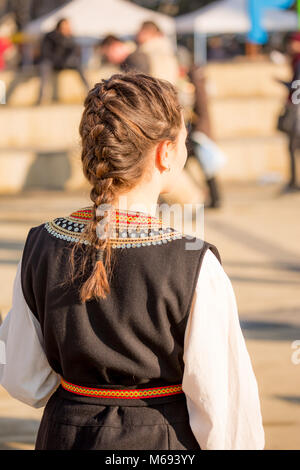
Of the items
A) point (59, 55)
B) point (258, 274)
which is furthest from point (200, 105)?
point (59, 55)

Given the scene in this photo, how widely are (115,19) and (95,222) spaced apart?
53.6ft

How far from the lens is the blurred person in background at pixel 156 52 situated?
819cm

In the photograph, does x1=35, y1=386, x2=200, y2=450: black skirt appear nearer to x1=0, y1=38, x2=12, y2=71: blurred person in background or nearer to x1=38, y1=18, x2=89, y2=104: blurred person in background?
x1=38, y1=18, x2=89, y2=104: blurred person in background

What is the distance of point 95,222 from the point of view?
1.81m

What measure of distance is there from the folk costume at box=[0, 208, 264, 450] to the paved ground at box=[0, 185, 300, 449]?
162cm

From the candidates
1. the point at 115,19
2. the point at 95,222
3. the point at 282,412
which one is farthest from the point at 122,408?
the point at 115,19

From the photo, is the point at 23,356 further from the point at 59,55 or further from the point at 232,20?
the point at 232,20

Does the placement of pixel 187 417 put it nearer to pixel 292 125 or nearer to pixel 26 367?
pixel 26 367

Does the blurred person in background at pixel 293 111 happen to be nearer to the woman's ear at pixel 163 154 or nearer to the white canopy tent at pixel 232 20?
the woman's ear at pixel 163 154

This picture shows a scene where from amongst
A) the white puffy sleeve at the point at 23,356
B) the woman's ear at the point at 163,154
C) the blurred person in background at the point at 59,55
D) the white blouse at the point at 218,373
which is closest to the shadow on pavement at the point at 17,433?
the white puffy sleeve at the point at 23,356

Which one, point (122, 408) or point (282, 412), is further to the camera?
point (282, 412)

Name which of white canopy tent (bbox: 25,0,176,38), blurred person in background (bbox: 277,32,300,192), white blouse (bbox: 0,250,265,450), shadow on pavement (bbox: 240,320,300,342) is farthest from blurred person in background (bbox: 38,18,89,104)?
white blouse (bbox: 0,250,265,450)

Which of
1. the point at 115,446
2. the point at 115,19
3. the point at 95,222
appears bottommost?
the point at 115,446

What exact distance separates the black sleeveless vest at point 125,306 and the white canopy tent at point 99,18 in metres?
16.0
